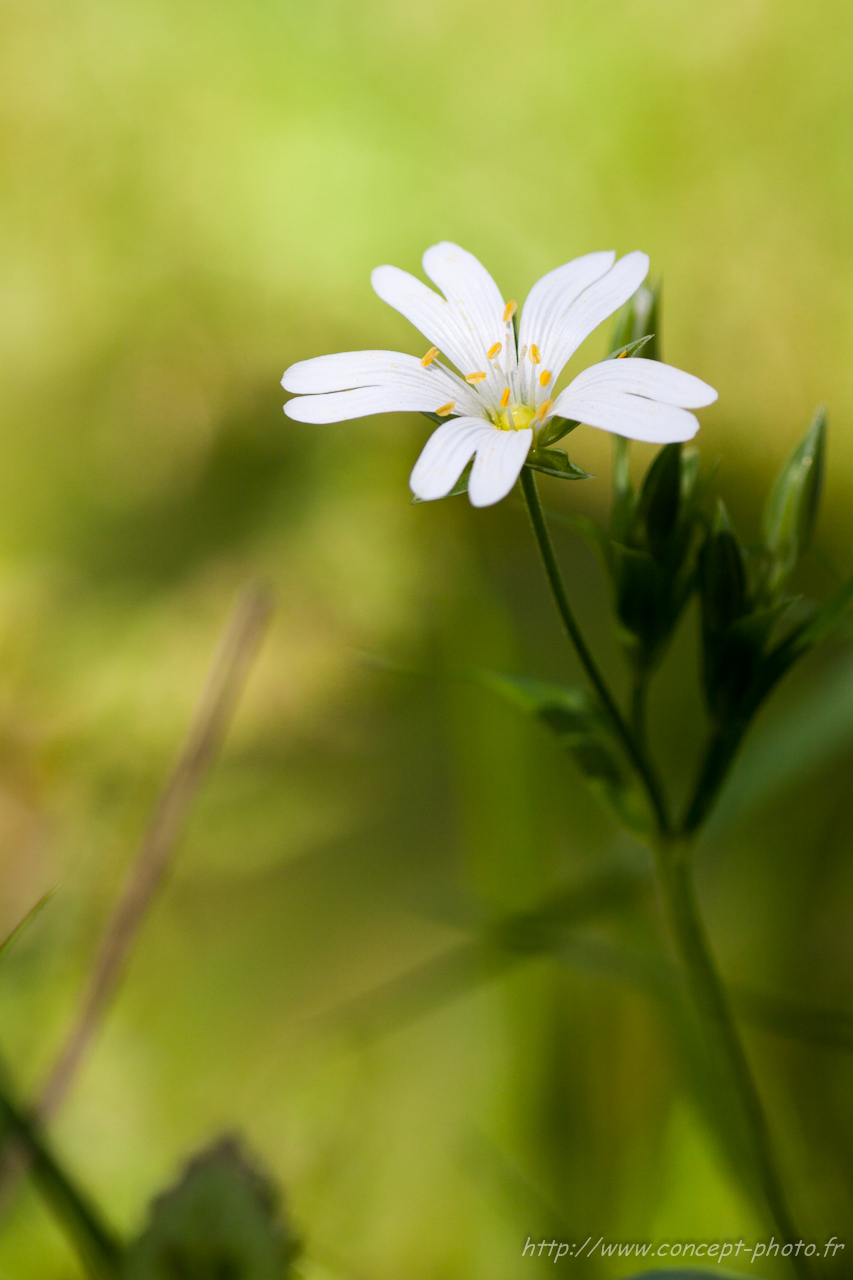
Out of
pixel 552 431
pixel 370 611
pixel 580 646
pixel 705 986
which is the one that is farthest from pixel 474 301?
pixel 370 611

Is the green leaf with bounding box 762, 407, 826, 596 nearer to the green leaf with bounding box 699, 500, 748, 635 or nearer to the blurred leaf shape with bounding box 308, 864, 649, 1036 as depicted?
the green leaf with bounding box 699, 500, 748, 635

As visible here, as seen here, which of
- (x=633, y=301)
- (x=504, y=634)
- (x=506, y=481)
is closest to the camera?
(x=506, y=481)

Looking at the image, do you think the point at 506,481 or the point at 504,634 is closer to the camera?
the point at 506,481

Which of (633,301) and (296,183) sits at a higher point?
(296,183)

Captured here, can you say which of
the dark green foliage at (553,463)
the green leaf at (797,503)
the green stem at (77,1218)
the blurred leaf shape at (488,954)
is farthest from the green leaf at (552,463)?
the green stem at (77,1218)

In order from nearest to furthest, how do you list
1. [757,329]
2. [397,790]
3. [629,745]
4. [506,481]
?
[506,481]
[629,745]
[397,790]
[757,329]

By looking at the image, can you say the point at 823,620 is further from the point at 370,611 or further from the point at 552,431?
the point at 370,611

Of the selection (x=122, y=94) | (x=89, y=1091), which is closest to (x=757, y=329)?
(x=122, y=94)

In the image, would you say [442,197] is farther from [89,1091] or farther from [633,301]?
[89,1091]
